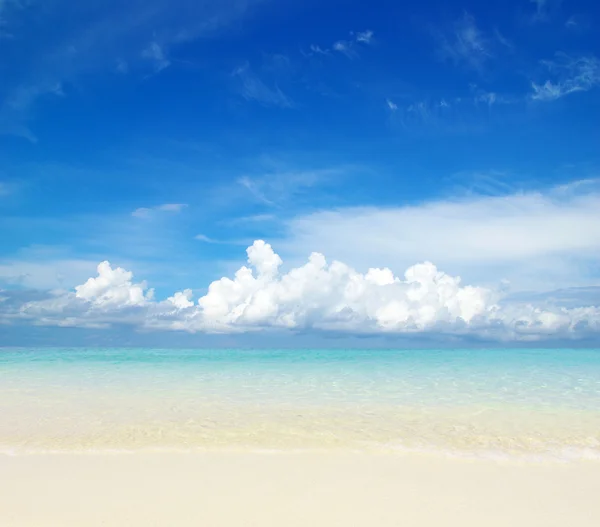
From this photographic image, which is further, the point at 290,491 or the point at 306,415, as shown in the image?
the point at 306,415

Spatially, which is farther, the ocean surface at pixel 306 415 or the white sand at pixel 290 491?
the ocean surface at pixel 306 415

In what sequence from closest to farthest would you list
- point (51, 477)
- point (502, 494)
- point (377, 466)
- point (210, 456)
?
point (502, 494) → point (51, 477) → point (377, 466) → point (210, 456)

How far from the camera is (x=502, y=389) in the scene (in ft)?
56.6

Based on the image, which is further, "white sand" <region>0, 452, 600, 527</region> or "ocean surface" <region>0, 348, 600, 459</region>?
"ocean surface" <region>0, 348, 600, 459</region>

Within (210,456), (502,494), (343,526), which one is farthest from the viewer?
(210,456)

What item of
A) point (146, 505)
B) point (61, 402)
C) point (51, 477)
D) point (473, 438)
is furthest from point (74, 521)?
point (61, 402)

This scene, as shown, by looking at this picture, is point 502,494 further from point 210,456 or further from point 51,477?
point 51,477

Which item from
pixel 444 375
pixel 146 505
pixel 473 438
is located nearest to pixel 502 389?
pixel 444 375

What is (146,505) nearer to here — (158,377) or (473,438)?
(473,438)

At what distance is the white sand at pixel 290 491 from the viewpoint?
5.97 meters

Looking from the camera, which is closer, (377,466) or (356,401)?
(377,466)

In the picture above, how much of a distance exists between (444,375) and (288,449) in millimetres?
15248

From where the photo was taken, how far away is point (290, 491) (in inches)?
272

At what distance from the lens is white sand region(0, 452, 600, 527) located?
19.6 ft
